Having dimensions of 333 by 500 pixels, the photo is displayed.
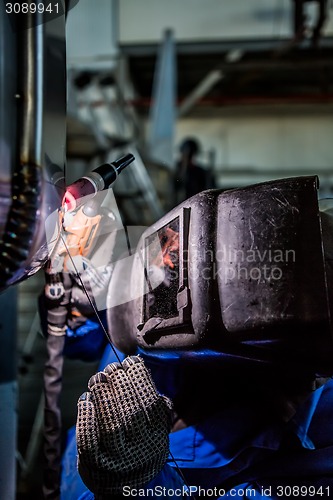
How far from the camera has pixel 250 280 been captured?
85 cm

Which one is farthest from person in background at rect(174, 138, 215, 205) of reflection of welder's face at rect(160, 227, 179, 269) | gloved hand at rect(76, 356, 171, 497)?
gloved hand at rect(76, 356, 171, 497)

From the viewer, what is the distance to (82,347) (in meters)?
1.39

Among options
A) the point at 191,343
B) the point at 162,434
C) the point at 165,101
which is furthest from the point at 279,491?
the point at 165,101

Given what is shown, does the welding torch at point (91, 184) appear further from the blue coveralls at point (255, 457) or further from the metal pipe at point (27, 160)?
the blue coveralls at point (255, 457)

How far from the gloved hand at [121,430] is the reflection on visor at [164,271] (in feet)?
0.40

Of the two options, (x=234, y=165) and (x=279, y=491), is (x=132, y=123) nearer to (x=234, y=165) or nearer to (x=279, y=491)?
(x=234, y=165)

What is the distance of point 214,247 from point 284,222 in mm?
132

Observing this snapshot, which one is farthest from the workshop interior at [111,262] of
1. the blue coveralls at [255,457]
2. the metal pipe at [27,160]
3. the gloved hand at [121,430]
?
the blue coveralls at [255,457]

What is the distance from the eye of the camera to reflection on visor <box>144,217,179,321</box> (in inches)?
38.0

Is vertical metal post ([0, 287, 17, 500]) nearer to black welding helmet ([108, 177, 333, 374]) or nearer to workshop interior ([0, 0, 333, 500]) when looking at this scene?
workshop interior ([0, 0, 333, 500])

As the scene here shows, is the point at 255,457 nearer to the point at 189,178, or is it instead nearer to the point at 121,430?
the point at 121,430

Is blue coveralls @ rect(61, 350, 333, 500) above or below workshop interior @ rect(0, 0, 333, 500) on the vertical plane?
below

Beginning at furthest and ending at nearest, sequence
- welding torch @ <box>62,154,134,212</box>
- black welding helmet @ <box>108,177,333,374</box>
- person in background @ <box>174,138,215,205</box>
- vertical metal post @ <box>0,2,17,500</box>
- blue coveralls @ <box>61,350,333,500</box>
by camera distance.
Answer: person in background @ <box>174,138,215,205</box> → blue coveralls @ <box>61,350,333,500</box> → welding torch @ <box>62,154,134,212</box> → black welding helmet @ <box>108,177,333,374</box> → vertical metal post @ <box>0,2,17,500</box>

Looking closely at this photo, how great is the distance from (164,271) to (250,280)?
8.6 inches
